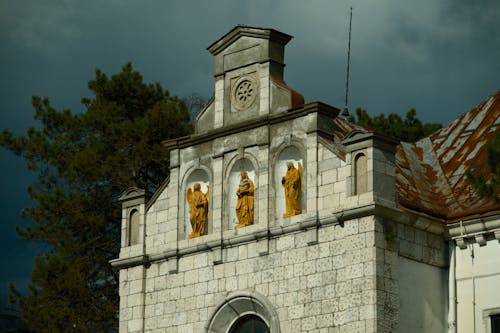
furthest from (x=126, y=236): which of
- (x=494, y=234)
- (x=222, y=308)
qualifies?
(x=494, y=234)

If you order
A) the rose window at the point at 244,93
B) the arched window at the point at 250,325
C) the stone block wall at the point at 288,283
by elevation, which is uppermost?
the rose window at the point at 244,93

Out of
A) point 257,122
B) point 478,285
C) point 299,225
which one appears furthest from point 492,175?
point 257,122

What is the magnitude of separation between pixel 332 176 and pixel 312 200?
29.4 inches

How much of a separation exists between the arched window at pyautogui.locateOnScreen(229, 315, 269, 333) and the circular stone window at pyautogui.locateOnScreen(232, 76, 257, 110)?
5319 mm

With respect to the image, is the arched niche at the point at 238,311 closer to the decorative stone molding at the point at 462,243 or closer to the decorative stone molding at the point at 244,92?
the decorative stone molding at the point at 462,243

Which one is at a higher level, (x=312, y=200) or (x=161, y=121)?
(x=161, y=121)

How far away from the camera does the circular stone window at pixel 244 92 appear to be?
34.6m

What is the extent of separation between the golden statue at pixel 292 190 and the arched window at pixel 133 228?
518 cm

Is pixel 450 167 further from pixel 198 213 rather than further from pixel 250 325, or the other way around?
pixel 250 325

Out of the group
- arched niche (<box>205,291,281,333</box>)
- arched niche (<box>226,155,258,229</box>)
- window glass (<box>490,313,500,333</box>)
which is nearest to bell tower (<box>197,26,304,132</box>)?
arched niche (<box>226,155,258,229</box>)

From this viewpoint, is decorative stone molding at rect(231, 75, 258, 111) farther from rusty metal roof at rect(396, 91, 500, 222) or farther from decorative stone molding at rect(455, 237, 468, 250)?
decorative stone molding at rect(455, 237, 468, 250)

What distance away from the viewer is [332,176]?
3203 centimetres

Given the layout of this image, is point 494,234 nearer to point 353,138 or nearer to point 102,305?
point 353,138

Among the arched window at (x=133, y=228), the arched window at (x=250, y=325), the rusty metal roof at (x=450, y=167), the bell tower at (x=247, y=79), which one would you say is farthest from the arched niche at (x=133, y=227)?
the rusty metal roof at (x=450, y=167)
